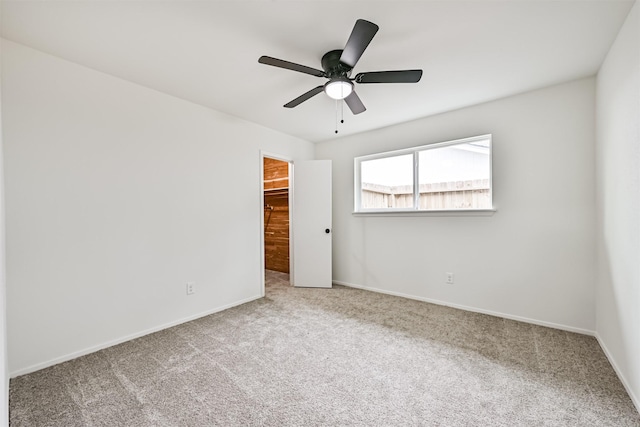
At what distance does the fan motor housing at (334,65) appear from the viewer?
80.4 inches

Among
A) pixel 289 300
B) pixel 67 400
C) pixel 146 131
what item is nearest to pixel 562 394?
Result: pixel 289 300

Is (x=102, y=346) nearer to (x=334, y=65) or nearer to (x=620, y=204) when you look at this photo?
(x=334, y=65)

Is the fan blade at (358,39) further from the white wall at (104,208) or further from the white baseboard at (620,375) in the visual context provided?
the white baseboard at (620,375)

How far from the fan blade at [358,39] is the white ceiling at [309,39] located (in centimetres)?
21

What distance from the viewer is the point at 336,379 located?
6.31ft

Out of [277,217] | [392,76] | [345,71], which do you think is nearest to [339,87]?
[345,71]

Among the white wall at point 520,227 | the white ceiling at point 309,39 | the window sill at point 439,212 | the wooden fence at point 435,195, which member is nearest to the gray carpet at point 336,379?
the white wall at point 520,227

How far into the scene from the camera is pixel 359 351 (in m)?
2.30

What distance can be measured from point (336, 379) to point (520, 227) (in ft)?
7.80

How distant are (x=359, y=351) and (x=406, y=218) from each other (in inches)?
75.6

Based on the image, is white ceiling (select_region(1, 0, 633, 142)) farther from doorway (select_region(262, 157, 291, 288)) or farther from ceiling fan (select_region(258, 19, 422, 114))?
doorway (select_region(262, 157, 291, 288))

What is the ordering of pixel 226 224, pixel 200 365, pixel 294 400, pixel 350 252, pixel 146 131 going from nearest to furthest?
1. pixel 294 400
2. pixel 200 365
3. pixel 146 131
4. pixel 226 224
5. pixel 350 252

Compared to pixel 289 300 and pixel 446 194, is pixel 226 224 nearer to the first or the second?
pixel 289 300

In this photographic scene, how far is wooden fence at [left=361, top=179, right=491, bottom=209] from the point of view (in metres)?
3.21
